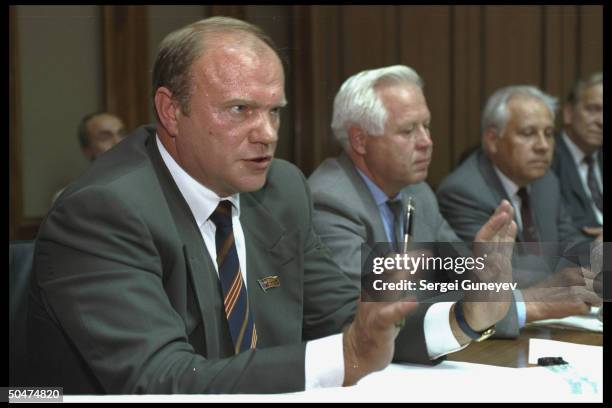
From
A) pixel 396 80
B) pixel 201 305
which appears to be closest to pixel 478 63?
pixel 396 80

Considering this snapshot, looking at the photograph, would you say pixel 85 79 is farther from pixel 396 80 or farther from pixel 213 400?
pixel 213 400

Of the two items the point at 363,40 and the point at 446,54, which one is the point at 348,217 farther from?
the point at 446,54

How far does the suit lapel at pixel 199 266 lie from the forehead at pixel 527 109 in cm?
174

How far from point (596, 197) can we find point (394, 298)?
264 centimetres

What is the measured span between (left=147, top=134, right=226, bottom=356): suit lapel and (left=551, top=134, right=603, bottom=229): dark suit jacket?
7.12 ft

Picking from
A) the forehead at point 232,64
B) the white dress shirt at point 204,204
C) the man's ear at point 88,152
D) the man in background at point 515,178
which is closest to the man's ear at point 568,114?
the man in background at point 515,178

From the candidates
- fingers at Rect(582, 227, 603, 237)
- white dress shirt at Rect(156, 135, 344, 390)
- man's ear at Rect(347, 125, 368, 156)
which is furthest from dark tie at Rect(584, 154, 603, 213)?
white dress shirt at Rect(156, 135, 344, 390)

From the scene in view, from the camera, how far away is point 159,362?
3.83ft

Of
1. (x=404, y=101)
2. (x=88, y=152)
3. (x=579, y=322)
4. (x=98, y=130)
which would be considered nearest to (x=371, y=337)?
(x=579, y=322)

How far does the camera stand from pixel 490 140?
114 inches

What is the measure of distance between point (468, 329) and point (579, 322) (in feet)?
1.76

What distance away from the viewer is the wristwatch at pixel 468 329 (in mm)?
1350

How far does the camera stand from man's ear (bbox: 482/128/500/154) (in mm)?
2826

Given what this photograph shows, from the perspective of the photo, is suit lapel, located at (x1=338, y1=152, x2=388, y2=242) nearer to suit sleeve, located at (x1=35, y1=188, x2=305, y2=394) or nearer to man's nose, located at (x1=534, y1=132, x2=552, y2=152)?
suit sleeve, located at (x1=35, y1=188, x2=305, y2=394)
